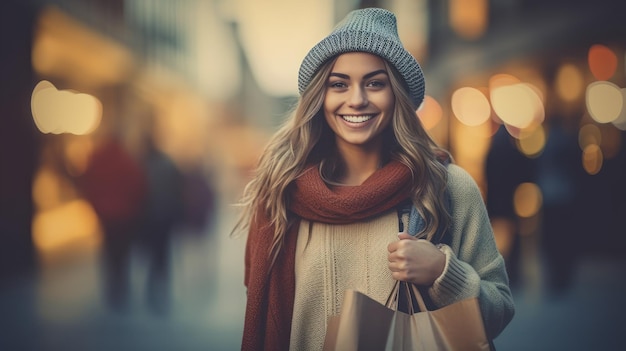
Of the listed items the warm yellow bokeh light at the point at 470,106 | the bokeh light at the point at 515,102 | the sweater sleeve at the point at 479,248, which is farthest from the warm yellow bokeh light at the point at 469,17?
the sweater sleeve at the point at 479,248

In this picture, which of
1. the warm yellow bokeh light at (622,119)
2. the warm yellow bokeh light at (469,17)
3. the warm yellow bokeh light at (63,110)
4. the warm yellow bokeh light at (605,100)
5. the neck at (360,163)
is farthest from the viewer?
the warm yellow bokeh light at (469,17)

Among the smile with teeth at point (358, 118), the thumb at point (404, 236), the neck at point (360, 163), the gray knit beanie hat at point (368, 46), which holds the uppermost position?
the gray knit beanie hat at point (368, 46)

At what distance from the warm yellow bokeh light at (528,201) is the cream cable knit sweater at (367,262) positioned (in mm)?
7928

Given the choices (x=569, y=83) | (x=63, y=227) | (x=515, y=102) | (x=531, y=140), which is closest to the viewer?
(x=63, y=227)

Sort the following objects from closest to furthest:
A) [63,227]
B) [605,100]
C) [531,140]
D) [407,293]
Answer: [407,293] < [63,227] < [605,100] < [531,140]

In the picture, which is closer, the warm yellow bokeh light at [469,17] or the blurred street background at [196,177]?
the blurred street background at [196,177]

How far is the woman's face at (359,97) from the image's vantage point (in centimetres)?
261

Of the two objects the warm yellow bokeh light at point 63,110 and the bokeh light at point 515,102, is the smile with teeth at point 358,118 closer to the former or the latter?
the warm yellow bokeh light at point 63,110

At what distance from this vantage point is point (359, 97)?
260 cm

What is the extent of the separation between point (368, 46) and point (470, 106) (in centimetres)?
1991

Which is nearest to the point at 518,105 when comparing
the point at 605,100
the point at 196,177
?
the point at 605,100

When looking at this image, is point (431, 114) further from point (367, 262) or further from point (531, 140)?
point (367, 262)

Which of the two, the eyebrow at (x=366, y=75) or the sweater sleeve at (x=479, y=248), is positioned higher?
the eyebrow at (x=366, y=75)

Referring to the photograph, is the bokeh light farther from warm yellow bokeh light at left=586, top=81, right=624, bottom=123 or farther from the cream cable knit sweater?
the cream cable knit sweater
